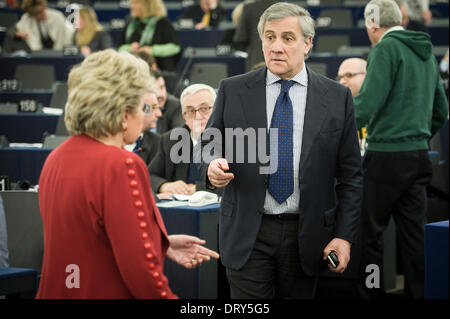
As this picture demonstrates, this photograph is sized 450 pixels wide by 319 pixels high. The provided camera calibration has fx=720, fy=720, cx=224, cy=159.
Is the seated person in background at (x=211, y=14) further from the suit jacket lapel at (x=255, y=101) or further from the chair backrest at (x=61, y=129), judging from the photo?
the suit jacket lapel at (x=255, y=101)

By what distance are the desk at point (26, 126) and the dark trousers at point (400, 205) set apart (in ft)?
10.5

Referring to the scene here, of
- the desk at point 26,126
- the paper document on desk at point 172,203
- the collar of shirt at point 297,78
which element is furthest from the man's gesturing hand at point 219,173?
the desk at point 26,126

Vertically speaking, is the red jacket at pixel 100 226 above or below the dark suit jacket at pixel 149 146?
above

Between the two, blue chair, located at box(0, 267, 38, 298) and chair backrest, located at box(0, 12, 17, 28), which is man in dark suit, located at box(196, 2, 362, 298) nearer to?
blue chair, located at box(0, 267, 38, 298)

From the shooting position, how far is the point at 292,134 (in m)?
2.41

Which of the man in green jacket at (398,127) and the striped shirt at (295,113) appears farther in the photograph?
the man in green jacket at (398,127)

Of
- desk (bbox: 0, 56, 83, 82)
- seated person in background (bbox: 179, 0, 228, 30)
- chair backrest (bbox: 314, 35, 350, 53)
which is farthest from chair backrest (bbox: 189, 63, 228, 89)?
seated person in background (bbox: 179, 0, 228, 30)

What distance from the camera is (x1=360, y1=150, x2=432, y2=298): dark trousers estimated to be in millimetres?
3717

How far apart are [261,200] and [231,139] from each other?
0.78 ft

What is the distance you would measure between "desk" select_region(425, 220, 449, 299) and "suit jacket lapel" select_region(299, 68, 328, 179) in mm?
568

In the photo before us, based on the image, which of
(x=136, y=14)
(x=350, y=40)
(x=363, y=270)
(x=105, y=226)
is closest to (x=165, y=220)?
(x=363, y=270)

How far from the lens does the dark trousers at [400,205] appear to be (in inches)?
146

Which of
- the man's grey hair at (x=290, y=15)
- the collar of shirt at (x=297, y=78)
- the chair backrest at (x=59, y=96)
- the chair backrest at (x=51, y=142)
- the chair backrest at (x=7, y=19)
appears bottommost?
the chair backrest at (x=51, y=142)

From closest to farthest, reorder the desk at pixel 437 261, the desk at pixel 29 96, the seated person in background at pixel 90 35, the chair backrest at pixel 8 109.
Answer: the desk at pixel 437 261 → the chair backrest at pixel 8 109 → the desk at pixel 29 96 → the seated person in background at pixel 90 35
